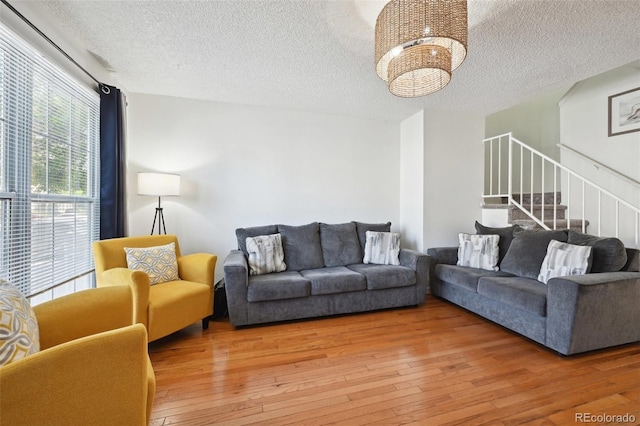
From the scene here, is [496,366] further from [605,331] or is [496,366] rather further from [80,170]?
[80,170]

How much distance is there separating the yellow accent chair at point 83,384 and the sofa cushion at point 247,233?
6.45ft

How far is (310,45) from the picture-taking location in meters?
2.08

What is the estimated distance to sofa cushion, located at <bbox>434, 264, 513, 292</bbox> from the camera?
106 inches

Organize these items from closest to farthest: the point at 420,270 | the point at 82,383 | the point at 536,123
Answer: the point at 82,383 → the point at 420,270 → the point at 536,123

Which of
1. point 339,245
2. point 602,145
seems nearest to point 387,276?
point 339,245

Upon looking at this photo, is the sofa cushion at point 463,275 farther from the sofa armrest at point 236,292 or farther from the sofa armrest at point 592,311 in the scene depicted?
the sofa armrest at point 236,292

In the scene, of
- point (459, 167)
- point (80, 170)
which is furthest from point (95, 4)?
point (459, 167)

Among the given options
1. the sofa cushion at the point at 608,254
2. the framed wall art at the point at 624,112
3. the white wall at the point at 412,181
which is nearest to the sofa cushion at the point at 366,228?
the white wall at the point at 412,181

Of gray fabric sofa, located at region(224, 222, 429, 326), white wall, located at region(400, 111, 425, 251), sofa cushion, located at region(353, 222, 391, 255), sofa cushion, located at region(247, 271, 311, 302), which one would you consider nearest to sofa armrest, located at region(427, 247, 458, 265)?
white wall, located at region(400, 111, 425, 251)

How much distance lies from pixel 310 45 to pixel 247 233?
2.01m

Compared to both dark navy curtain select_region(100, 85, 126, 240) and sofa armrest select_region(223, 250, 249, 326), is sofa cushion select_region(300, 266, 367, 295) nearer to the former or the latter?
sofa armrest select_region(223, 250, 249, 326)

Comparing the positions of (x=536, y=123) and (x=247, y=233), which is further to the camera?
(x=536, y=123)

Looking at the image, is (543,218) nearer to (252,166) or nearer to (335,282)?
(335,282)

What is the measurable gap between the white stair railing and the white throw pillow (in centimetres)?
88
